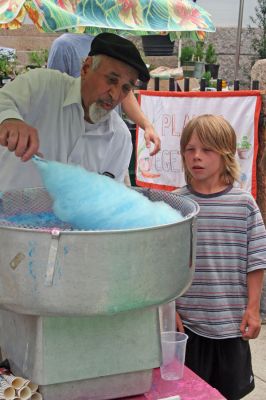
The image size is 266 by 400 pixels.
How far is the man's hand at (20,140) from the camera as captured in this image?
1582mm

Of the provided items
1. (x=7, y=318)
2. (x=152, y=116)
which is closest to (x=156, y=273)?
(x=7, y=318)

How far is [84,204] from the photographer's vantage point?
56.4 inches

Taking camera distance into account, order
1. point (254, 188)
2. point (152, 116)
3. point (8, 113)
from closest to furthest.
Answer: point (8, 113), point (254, 188), point (152, 116)

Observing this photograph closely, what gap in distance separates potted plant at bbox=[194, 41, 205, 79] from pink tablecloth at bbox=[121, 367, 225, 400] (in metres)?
8.19

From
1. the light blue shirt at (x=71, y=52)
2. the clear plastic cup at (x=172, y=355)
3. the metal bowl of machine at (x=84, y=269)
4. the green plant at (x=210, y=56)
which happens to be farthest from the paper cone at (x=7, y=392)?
the green plant at (x=210, y=56)

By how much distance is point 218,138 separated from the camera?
2.27 metres

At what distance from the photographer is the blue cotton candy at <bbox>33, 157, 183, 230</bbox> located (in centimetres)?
141

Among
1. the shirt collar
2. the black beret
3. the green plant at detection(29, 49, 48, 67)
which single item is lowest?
the shirt collar

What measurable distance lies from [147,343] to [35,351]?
0.93ft

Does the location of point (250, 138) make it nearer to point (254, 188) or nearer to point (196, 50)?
point (254, 188)

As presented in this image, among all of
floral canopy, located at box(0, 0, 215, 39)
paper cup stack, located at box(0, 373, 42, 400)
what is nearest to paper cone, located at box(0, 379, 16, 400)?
paper cup stack, located at box(0, 373, 42, 400)

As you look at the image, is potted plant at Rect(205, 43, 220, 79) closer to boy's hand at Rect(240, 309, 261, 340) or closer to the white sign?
the white sign

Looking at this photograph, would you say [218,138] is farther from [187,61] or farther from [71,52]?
[187,61]

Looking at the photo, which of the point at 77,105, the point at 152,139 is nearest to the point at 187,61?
the point at 152,139
